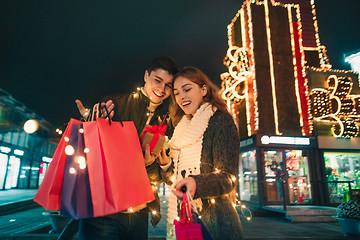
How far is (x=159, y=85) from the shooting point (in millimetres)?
2160

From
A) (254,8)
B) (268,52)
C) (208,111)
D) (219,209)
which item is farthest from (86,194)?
(254,8)

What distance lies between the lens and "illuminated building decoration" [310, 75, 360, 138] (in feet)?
39.8

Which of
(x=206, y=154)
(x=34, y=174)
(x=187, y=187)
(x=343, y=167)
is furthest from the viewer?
(x=34, y=174)

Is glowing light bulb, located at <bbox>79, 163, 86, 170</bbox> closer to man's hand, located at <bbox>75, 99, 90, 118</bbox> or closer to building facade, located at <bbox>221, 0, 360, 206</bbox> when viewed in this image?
man's hand, located at <bbox>75, 99, 90, 118</bbox>

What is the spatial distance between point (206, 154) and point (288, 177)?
11496mm

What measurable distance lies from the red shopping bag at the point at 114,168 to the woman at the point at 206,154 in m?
0.27

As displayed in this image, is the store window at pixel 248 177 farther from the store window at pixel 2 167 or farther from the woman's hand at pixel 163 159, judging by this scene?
the store window at pixel 2 167

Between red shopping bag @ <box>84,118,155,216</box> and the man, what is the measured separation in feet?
0.58

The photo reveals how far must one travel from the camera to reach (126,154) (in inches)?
58.1

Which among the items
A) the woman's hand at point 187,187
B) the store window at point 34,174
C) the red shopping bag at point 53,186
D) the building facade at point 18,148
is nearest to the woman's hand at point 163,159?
the woman's hand at point 187,187

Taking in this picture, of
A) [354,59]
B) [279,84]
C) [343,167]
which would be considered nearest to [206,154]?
[279,84]

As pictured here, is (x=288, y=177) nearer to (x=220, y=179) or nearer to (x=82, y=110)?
(x=220, y=179)

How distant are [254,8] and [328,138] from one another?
27.2 ft

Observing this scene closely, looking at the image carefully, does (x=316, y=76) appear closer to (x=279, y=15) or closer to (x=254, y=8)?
(x=279, y=15)
